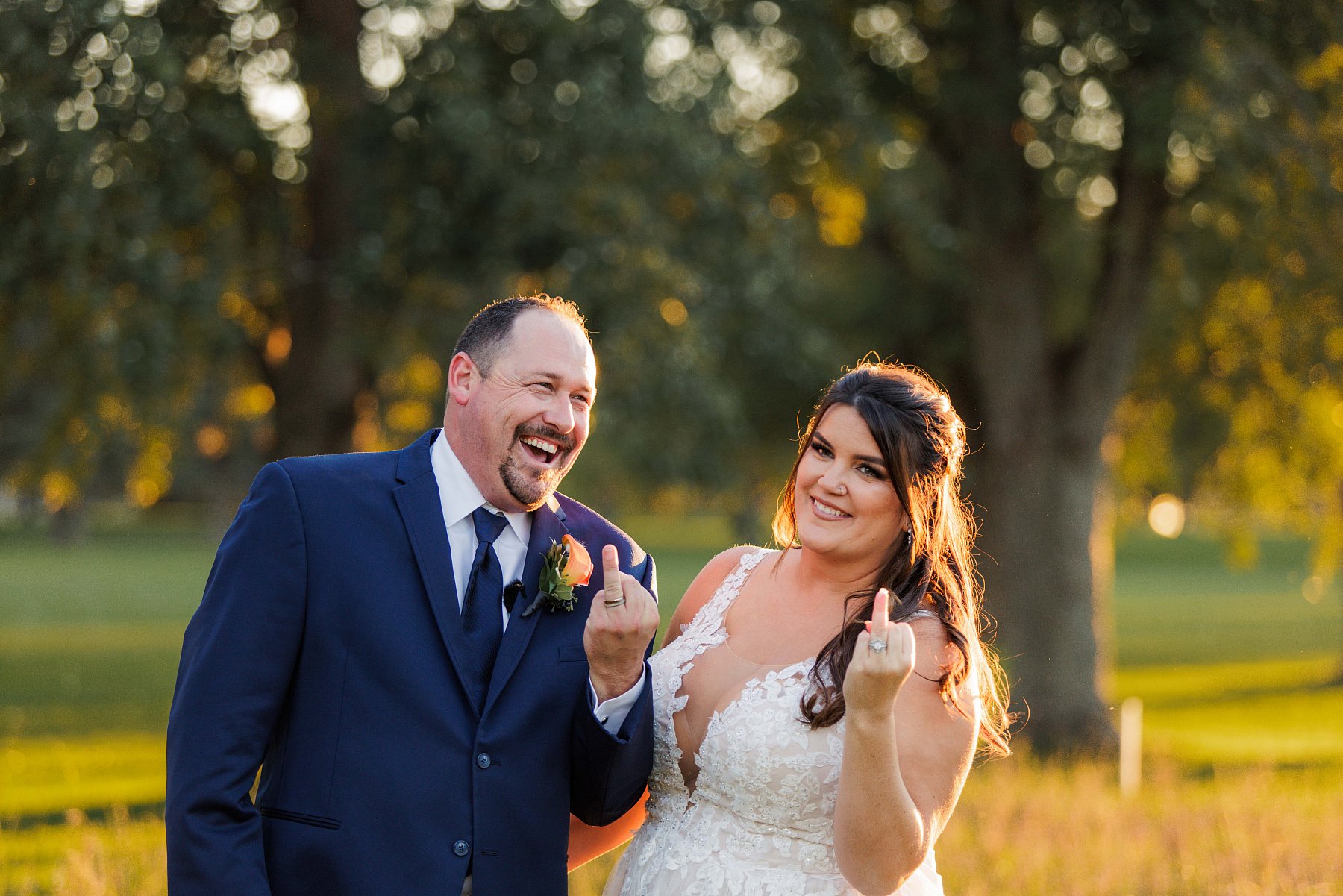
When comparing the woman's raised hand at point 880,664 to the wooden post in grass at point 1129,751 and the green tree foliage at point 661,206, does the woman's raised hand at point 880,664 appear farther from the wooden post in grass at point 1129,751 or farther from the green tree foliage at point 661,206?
the wooden post in grass at point 1129,751

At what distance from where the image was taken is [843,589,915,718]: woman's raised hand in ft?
9.57

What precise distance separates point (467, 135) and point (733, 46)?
2593 mm

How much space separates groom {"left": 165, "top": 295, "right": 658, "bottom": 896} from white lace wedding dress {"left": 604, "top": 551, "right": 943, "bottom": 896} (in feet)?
1.17

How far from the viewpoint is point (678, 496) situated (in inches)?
456

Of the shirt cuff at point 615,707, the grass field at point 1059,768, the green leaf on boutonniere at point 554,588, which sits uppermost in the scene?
the green leaf on boutonniere at point 554,588

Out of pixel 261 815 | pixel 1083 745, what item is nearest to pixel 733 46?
pixel 1083 745

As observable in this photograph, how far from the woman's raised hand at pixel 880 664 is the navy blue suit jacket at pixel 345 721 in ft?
2.51

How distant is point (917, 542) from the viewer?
3.60 m

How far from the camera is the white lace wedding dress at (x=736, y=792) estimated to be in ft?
11.5

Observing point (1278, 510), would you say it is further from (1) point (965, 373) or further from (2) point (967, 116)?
(2) point (967, 116)

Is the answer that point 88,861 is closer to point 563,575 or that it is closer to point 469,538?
point 469,538

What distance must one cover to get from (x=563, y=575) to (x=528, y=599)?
115 mm

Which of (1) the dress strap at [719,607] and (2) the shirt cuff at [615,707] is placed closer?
(2) the shirt cuff at [615,707]

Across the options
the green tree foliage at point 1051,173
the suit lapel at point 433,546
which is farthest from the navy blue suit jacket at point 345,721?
the green tree foliage at point 1051,173
